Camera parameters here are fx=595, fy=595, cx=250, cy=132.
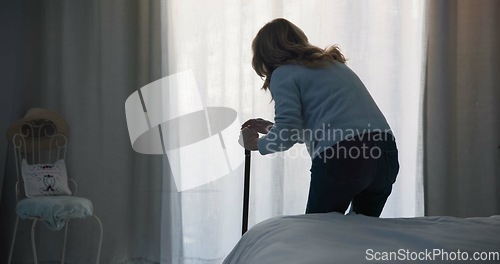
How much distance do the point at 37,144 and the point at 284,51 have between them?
5.97 ft

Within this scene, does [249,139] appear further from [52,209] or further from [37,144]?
[37,144]

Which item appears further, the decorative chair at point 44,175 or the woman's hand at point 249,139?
the decorative chair at point 44,175

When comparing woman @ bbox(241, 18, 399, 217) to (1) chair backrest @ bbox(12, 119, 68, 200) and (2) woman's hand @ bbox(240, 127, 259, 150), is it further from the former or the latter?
(1) chair backrest @ bbox(12, 119, 68, 200)

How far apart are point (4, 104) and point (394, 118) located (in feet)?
7.28

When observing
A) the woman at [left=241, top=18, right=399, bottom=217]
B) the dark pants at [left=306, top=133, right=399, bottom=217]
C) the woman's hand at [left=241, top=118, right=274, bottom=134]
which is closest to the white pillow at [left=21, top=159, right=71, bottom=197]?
the woman's hand at [left=241, top=118, right=274, bottom=134]

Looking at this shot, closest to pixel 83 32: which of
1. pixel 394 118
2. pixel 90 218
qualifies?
pixel 90 218

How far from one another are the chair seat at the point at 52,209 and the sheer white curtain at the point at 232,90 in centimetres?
63

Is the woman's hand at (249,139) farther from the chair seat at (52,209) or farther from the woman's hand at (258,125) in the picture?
the chair seat at (52,209)

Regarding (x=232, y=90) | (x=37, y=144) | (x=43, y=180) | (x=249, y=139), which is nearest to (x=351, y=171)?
(x=249, y=139)

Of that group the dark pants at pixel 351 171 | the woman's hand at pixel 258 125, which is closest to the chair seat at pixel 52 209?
the woman's hand at pixel 258 125

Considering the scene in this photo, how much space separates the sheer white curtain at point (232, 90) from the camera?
132 inches

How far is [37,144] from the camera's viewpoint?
320 centimetres

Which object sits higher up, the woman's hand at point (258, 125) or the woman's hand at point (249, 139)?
the woman's hand at point (258, 125)

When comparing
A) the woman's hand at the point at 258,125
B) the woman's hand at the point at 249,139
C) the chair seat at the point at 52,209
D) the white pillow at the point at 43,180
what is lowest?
the chair seat at the point at 52,209
